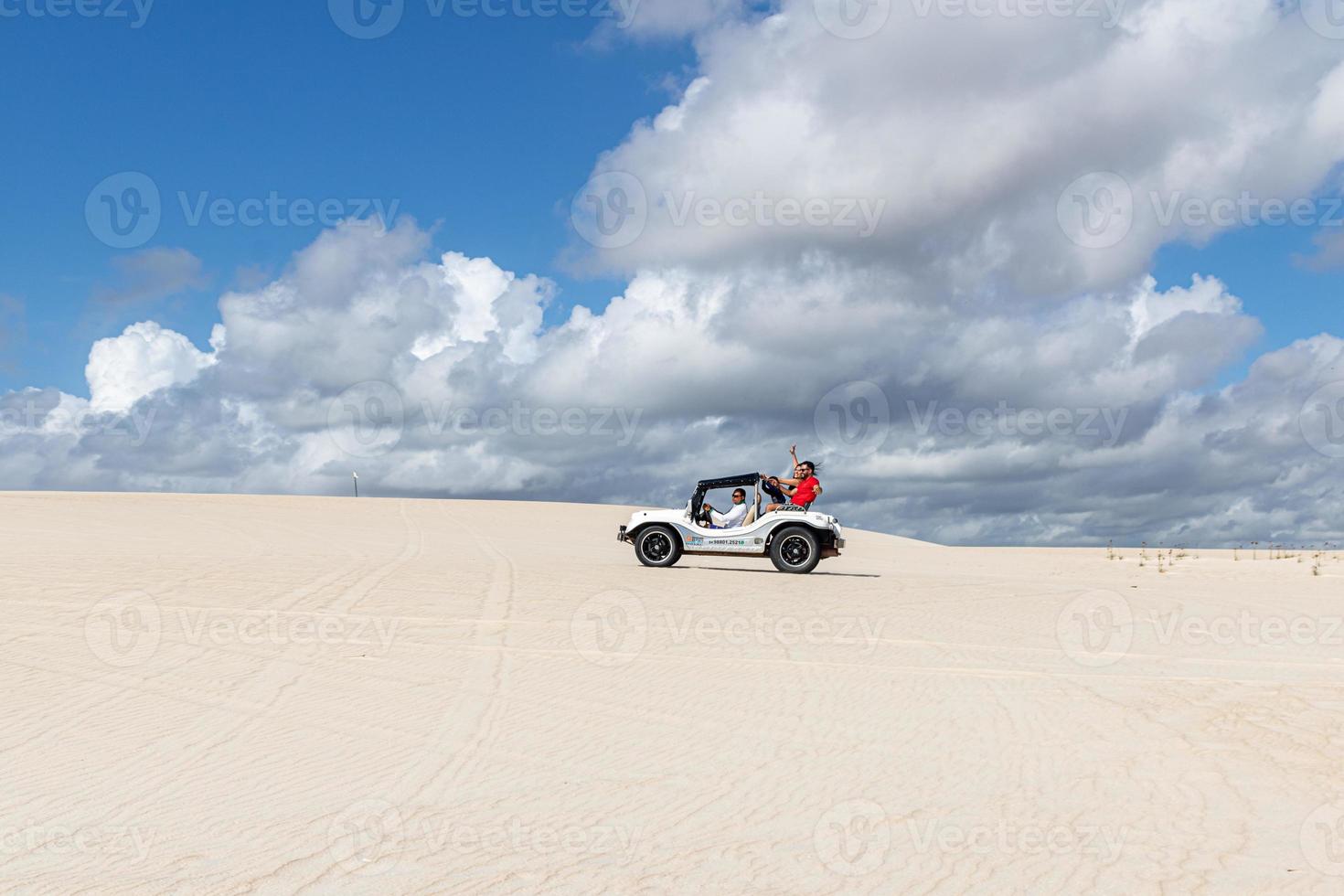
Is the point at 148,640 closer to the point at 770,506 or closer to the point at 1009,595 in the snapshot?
the point at 770,506

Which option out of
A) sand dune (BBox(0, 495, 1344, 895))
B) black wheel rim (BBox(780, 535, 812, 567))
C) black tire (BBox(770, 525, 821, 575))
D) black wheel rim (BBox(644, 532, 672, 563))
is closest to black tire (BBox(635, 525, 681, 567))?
black wheel rim (BBox(644, 532, 672, 563))

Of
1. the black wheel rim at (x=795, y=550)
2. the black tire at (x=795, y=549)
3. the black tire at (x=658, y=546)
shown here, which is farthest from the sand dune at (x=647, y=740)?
the black tire at (x=658, y=546)

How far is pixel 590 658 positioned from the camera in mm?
10422

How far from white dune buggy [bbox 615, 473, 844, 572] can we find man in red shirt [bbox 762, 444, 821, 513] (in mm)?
163

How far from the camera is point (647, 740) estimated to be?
287 inches

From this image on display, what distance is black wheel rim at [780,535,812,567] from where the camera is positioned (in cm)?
1873

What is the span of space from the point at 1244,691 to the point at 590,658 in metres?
6.25

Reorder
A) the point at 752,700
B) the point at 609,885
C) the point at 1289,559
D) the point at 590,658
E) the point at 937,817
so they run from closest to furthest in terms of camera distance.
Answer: the point at 609,885, the point at 937,817, the point at 752,700, the point at 590,658, the point at 1289,559

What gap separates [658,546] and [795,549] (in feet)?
8.73

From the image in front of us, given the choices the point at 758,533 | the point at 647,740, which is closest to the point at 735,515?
the point at 758,533

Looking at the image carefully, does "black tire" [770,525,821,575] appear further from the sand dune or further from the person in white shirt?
the sand dune

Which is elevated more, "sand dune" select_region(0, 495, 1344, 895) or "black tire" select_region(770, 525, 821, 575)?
"black tire" select_region(770, 525, 821, 575)

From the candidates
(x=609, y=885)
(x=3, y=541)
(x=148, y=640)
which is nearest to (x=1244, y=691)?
(x=609, y=885)

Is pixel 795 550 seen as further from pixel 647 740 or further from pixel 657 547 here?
pixel 647 740
